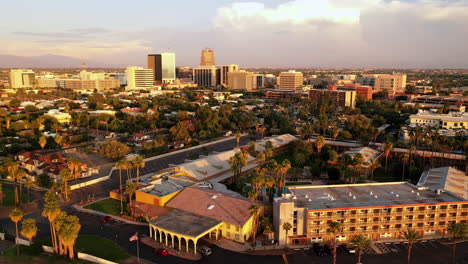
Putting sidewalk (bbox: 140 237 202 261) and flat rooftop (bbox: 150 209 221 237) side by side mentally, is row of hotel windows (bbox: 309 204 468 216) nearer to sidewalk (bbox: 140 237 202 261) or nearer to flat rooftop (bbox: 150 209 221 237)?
flat rooftop (bbox: 150 209 221 237)

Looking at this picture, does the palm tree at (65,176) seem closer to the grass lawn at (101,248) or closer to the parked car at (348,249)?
the grass lawn at (101,248)

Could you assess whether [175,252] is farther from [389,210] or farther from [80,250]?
[389,210]

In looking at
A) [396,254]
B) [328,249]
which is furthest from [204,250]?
[396,254]

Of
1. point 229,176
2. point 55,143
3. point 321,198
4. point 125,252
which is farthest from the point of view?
point 55,143

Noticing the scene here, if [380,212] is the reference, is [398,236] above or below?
below

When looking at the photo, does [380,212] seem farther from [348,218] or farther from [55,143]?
[55,143]

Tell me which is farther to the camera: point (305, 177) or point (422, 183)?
point (305, 177)

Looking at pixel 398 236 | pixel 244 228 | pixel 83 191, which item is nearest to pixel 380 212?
pixel 398 236
